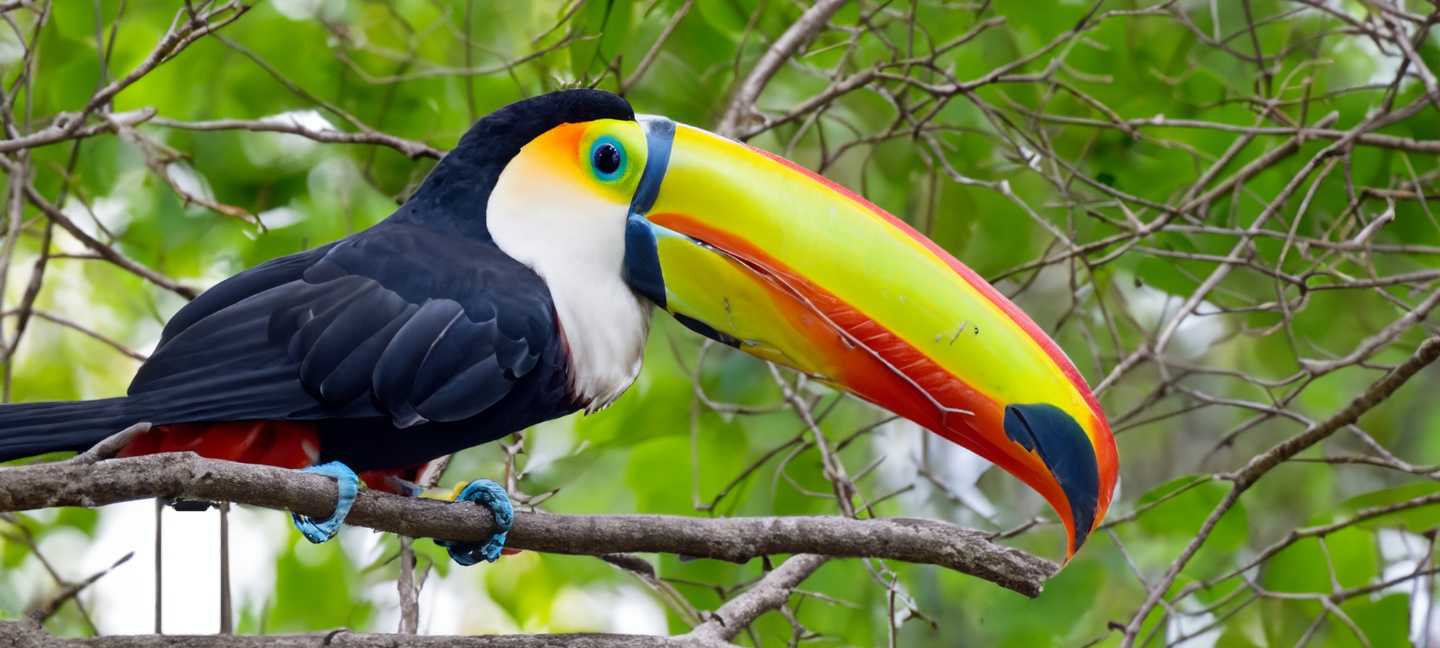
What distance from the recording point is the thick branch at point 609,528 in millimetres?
997

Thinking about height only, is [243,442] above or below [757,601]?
above

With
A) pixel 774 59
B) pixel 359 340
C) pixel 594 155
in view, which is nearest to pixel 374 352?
pixel 359 340

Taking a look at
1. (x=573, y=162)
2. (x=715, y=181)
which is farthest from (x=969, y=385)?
(x=573, y=162)

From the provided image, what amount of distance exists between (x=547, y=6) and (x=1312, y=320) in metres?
1.93

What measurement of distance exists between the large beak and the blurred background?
0.49 meters

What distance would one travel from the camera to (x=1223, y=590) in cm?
227

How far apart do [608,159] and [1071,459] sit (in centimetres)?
73

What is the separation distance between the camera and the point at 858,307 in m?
1.48

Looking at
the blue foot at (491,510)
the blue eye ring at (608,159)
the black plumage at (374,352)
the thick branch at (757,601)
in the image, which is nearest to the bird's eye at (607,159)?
the blue eye ring at (608,159)

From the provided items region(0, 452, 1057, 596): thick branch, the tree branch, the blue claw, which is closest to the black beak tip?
region(0, 452, 1057, 596): thick branch

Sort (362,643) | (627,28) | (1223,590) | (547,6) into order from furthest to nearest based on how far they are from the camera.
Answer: (547,6)
(1223,590)
(627,28)
(362,643)

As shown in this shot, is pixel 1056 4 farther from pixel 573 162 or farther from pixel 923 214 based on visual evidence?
pixel 573 162

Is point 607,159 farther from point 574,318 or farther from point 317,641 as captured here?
point 317,641

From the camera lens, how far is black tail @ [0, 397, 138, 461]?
1166mm
